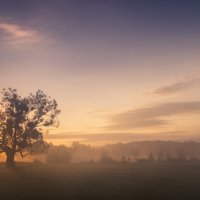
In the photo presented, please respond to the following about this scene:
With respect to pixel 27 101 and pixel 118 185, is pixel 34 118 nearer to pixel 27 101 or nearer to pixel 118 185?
pixel 27 101

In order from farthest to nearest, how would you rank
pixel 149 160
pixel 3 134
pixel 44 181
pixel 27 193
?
1. pixel 149 160
2. pixel 3 134
3. pixel 44 181
4. pixel 27 193

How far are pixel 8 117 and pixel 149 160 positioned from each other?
262 feet

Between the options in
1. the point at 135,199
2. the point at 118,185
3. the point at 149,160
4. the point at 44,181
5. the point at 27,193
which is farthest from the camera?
the point at 149,160

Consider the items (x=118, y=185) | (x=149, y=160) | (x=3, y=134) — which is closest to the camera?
(x=118, y=185)

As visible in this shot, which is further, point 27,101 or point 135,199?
point 27,101

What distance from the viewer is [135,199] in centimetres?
4191

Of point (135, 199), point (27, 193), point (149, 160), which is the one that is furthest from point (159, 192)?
point (149, 160)

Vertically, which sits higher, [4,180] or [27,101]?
[27,101]

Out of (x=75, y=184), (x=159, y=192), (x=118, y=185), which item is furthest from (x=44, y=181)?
(x=159, y=192)

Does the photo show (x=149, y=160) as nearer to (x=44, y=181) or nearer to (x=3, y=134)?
(x=3, y=134)

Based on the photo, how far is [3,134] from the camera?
85875 mm

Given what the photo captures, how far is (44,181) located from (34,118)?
30927 millimetres

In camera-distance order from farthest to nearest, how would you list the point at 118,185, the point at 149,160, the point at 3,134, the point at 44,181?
the point at 149,160 → the point at 3,134 → the point at 44,181 → the point at 118,185

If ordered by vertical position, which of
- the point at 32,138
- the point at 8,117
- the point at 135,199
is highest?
the point at 8,117
